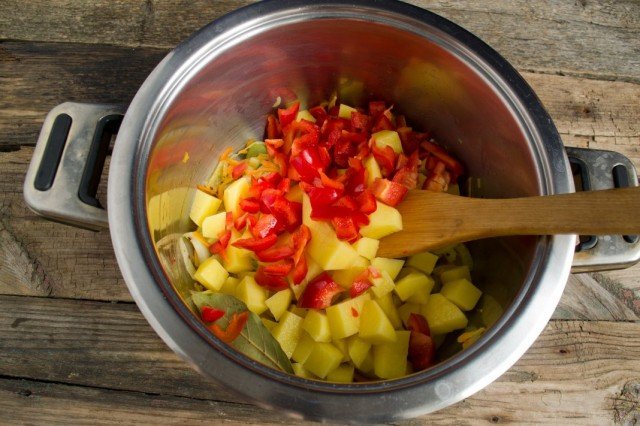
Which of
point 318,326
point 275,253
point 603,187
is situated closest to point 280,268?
point 275,253

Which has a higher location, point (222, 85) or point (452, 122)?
point (452, 122)

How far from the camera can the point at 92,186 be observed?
3.41ft

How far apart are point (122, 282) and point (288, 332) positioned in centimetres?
47

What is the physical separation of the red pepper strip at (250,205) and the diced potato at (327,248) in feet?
0.40

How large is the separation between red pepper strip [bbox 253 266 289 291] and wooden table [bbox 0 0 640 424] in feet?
0.75

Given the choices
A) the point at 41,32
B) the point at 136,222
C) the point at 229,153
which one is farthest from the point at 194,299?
the point at 41,32

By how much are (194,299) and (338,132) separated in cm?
51

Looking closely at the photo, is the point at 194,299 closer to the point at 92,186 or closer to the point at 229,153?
the point at 92,186

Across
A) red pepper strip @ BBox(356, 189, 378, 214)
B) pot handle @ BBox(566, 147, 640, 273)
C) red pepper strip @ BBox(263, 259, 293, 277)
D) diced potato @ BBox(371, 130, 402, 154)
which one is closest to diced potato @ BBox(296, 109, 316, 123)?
diced potato @ BBox(371, 130, 402, 154)

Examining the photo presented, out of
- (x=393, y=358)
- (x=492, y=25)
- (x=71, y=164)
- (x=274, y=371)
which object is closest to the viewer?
(x=274, y=371)

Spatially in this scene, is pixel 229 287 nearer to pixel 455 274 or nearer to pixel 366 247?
pixel 366 247

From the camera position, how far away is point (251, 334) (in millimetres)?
1073

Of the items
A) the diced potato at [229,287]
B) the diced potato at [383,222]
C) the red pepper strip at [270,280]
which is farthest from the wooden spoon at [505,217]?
the diced potato at [229,287]

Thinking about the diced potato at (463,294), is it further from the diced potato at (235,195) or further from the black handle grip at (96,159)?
the black handle grip at (96,159)
